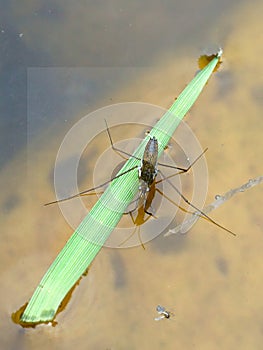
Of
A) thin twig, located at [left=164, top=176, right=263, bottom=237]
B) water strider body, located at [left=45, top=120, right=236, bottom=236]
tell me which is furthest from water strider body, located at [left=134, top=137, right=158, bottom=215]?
thin twig, located at [left=164, top=176, right=263, bottom=237]

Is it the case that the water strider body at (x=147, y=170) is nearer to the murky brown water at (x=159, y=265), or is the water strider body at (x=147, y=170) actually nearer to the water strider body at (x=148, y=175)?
the water strider body at (x=148, y=175)

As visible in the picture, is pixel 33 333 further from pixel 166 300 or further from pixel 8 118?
pixel 8 118

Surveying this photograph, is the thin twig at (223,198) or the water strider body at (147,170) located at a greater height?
the water strider body at (147,170)

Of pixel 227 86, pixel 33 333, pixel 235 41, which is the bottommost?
pixel 33 333

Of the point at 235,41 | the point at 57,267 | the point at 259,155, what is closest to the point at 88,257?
the point at 57,267

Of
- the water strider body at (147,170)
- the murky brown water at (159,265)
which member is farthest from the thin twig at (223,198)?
the water strider body at (147,170)

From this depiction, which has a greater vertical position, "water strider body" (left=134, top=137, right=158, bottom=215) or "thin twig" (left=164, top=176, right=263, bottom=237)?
"water strider body" (left=134, top=137, right=158, bottom=215)

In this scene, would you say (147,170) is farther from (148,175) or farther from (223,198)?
(223,198)

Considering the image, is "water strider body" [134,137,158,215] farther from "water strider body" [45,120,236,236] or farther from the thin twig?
the thin twig
